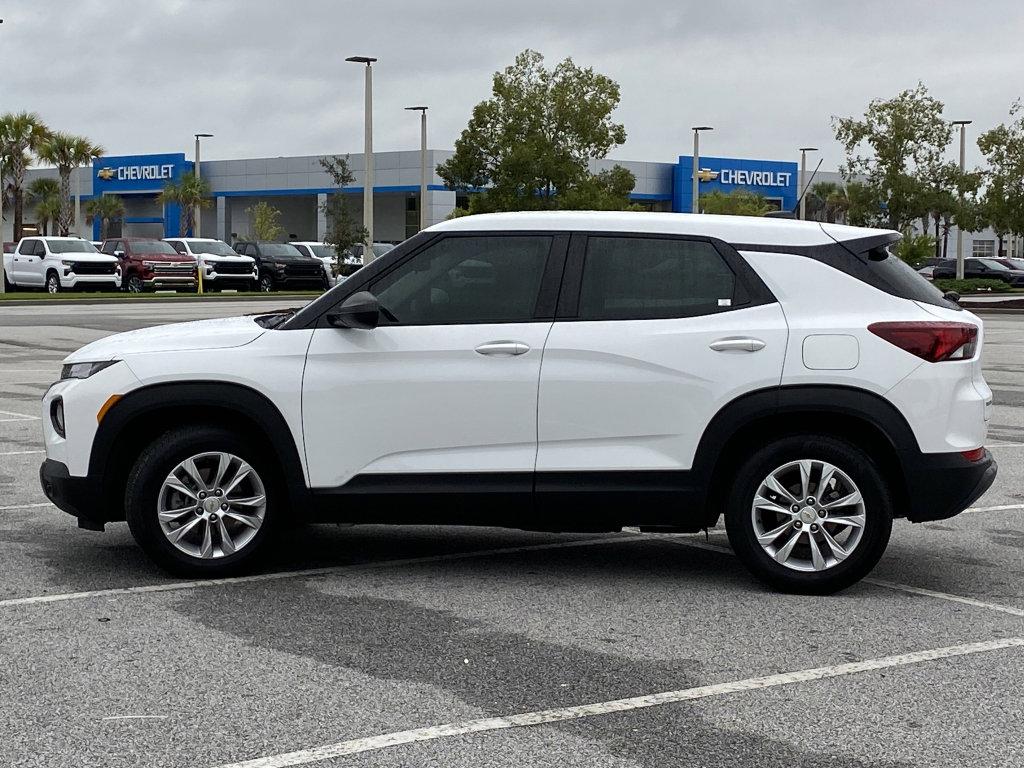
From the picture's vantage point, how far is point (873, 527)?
660cm

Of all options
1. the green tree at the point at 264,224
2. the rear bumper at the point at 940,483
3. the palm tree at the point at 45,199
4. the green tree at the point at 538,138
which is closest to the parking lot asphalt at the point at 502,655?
the rear bumper at the point at 940,483

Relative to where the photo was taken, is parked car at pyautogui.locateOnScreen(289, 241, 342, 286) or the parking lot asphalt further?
parked car at pyautogui.locateOnScreen(289, 241, 342, 286)

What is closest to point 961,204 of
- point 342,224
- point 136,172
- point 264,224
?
point 342,224

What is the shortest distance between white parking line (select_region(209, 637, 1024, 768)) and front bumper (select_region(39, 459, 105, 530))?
2.81 meters

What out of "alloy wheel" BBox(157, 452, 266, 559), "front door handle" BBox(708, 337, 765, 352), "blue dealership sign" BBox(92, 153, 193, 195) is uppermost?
"blue dealership sign" BBox(92, 153, 193, 195)

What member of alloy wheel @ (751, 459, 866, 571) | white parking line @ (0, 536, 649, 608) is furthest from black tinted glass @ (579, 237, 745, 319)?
white parking line @ (0, 536, 649, 608)

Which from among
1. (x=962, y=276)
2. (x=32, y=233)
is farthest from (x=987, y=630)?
(x=32, y=233)

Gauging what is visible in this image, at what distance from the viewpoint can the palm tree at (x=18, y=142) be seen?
7219 centimetres

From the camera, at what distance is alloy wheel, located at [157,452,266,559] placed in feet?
22.6

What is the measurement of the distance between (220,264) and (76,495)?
43240 mm

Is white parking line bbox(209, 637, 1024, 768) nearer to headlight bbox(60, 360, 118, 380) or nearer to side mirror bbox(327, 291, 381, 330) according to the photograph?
side mirror bbox(327, 291, 381, 330)

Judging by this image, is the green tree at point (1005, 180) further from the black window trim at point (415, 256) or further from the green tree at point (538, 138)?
the black window trim at point (415, 256)

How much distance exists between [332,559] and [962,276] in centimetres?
5938

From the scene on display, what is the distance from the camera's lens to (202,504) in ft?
22.6
